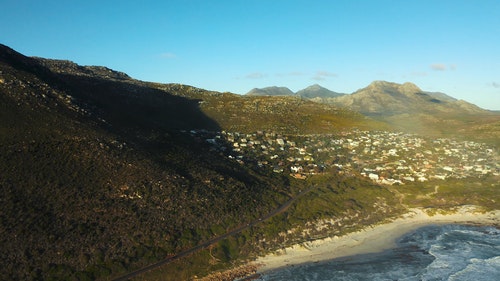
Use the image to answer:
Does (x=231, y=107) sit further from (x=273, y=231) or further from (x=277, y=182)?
(x=273, y=231)

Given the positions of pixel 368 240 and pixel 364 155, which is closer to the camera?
pixel 368 240

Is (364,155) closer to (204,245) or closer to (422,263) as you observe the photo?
(422,263)

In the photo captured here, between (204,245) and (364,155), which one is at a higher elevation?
(364,155)

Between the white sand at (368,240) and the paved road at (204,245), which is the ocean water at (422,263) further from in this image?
the paved road at (204,245)

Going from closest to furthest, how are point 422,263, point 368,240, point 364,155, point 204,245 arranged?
point 422,263 → point 204,245 → point 368,240 → point 364,155

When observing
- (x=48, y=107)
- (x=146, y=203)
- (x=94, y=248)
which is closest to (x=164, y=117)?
(x=48, y=107)

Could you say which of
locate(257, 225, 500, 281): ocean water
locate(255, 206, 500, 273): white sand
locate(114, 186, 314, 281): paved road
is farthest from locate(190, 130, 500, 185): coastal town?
locate(257, 225, 500, 281): ocean water

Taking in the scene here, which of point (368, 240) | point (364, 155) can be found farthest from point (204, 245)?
point (364, 155)
